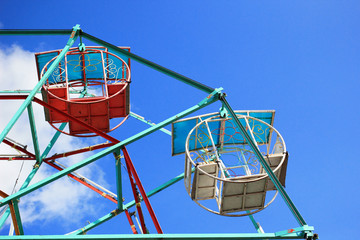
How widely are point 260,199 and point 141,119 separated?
26.5 feet

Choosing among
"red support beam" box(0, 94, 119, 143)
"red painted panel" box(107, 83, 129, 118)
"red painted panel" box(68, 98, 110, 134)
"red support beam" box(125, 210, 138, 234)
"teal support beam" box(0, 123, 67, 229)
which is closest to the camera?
"teal support beam" box(0, 123, 67, 229)

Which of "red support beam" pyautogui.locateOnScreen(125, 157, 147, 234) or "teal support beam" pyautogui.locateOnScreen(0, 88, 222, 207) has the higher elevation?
"teal support beam" pyautogui.locateOnScreen(0, 88, 222, 207)

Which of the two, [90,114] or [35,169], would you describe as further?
[90,114]

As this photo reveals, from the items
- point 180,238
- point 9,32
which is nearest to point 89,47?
point 9,32

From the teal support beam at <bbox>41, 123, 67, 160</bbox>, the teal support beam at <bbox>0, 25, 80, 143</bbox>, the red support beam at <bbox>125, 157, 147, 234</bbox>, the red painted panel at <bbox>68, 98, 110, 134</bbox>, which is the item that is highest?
the teal support beam at <bbox>0, 25, 80, 143</bbox>

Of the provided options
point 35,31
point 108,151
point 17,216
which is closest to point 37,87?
point 35,31

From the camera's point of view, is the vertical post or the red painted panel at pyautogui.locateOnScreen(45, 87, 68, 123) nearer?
the vertical post

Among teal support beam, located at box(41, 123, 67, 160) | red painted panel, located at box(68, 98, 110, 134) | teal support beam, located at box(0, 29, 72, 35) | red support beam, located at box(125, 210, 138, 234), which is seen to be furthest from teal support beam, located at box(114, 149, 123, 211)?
teal support beam, located at box(0, 29, 72, 35)

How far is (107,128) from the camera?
16.7m

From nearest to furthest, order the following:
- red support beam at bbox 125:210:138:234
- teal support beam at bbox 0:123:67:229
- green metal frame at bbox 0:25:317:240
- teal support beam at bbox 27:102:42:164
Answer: green metal frame at bbox 0:25:317:240, teal support beam at bbox 0:123:67:229, teal support beam at bbox 27:102:42:164, red support beam at bbox 125:210:138:234

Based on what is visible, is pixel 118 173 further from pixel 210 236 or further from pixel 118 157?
pixel 210 236

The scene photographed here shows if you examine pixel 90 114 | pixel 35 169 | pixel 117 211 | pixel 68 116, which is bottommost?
pixel 117 211

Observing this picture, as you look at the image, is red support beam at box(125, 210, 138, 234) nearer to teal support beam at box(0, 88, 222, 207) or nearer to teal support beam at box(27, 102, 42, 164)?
teal support beam at box(0, 88, 222, 207)

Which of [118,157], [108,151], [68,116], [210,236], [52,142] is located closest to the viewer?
[210,236]
